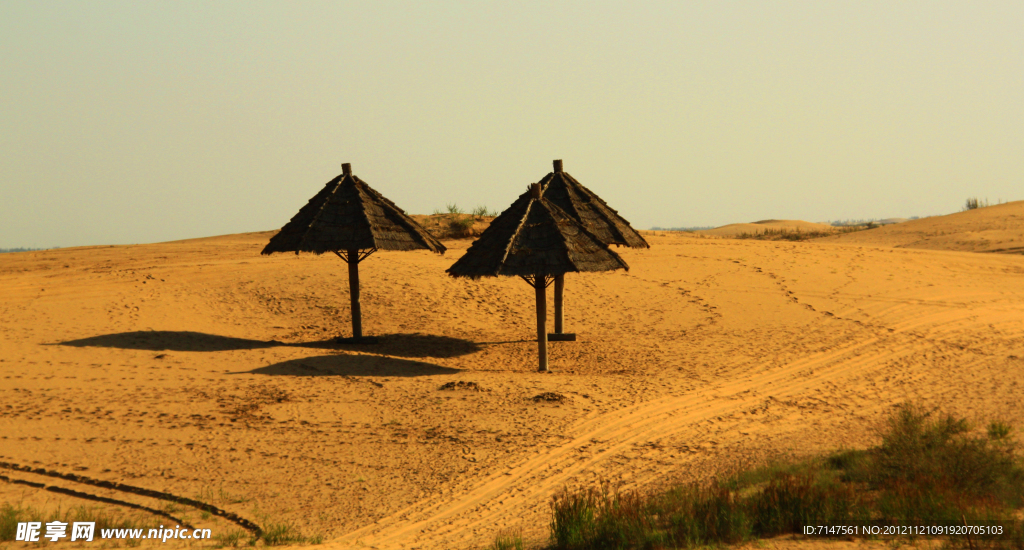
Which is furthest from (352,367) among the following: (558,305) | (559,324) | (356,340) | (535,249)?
(558,305)

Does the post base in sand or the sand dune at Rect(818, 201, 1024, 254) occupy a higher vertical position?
the sand dune at Rect(818, 201, 1024, 254)

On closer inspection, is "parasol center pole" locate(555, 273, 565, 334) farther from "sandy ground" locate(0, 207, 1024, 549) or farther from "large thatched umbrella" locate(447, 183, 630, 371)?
"large thatched umbrella" locate(447, 183, 630, 371)

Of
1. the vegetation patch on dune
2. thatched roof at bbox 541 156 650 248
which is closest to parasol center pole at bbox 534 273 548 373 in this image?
thatched roof at bbox 541 156 650 248

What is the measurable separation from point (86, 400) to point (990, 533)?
433 inches

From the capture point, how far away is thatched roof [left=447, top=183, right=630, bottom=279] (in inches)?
494

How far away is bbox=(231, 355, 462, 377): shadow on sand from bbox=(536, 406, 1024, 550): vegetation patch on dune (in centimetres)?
552

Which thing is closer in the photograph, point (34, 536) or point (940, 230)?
point (34, 536)

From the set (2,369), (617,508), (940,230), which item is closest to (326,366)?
(2,369)

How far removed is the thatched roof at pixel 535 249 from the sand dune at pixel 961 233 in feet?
72.3

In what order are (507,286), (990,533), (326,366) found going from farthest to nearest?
(507,286) → (326,366) → (990,533)

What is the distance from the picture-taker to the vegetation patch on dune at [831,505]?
6.29 metres

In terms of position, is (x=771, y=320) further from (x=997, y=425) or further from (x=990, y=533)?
(x=990, y=533)

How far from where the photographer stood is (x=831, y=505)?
6.61m

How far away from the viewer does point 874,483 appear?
755cm
